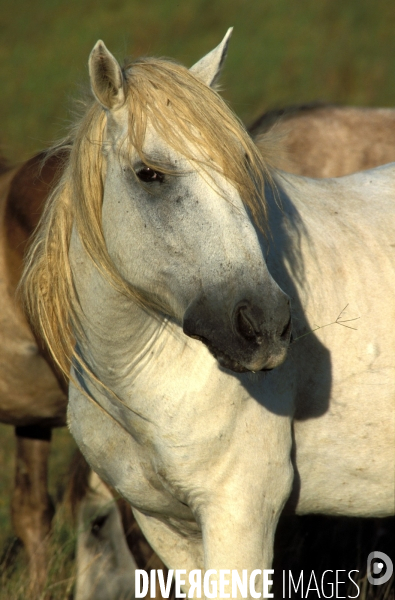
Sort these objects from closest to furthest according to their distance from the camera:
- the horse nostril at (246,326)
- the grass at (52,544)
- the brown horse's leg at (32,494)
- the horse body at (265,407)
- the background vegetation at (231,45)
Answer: the horse nostril at (246,326) → the horse body at (265,407) → the grass at (52,544) → the brown horse's leg at (32,494) → the background vegetation at (231,45)

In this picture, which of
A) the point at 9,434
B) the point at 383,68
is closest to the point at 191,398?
the point at 9,434

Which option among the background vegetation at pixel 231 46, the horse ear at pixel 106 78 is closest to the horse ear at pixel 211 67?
the horse ear at pixel 106 78

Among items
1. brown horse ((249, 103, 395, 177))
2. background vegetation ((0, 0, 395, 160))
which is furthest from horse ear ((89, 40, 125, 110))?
background vegetation ((0, 0, 395, 160))

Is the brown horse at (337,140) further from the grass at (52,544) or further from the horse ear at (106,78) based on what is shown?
the horse ear at (106,78)

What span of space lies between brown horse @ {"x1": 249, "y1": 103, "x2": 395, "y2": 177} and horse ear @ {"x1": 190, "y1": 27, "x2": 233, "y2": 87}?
2700mm

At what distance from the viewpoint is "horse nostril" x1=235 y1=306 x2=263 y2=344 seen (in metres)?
1.91

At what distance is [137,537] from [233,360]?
6.35 ft

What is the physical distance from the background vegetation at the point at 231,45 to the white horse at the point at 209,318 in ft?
27.1

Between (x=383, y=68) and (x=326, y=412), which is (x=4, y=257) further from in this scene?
(x=383, y=68)

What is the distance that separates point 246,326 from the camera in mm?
1917

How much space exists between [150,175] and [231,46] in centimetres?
1329

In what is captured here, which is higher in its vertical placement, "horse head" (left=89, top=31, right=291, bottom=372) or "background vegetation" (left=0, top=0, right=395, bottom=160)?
"background vegetation" (left=0, top=0, right=395, bottom=160)

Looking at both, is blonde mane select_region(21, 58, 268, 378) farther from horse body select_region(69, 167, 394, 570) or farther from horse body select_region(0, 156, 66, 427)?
horse body select_region(0, 156, 66, 427)

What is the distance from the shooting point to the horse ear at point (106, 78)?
204 centimetres
